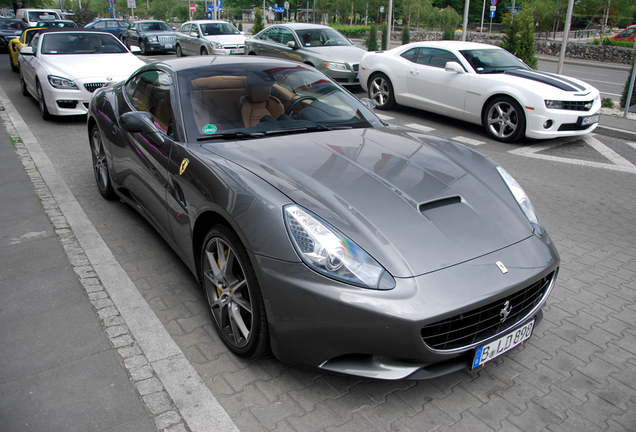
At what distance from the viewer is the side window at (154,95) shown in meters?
3.56

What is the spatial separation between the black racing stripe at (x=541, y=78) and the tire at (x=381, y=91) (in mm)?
2534

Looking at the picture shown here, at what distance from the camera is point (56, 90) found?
8.80m

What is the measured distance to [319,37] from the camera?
13.1 m

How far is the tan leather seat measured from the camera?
3.61 metres

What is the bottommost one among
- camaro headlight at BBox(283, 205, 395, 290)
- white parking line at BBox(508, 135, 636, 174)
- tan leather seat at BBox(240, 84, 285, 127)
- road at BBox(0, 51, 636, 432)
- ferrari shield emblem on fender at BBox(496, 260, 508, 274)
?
road at BBox(0, 51, 636, 432)

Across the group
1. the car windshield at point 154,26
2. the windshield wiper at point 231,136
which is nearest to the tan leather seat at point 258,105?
the windshield wiper at point 231,136

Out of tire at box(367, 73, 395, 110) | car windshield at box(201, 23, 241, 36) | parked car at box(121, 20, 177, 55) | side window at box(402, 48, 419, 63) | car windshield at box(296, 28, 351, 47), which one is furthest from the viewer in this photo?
parked car at box(121, 20, 177, 55)

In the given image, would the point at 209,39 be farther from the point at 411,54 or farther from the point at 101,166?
the point at 101,166

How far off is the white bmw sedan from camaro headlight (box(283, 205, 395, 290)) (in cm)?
772

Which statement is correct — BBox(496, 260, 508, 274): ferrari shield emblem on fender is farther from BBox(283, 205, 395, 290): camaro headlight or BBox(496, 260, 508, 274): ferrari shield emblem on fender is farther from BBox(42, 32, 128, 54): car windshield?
BBox(42, 32, 128, 54): car windshield

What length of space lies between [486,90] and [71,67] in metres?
7.33

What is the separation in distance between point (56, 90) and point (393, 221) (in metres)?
8.34

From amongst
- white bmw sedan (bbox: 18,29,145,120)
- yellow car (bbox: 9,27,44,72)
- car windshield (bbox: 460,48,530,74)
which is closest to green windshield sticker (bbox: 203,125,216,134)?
white bmw sedan (bbox: 18,29,145,120)

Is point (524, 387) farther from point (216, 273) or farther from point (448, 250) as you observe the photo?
point (216, 273)
